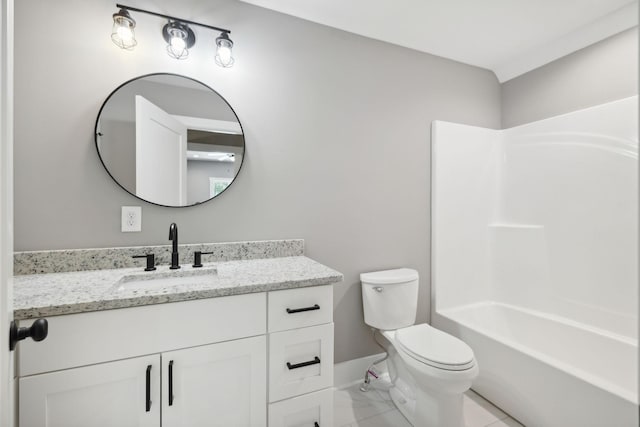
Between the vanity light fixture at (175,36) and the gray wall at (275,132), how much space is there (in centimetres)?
3

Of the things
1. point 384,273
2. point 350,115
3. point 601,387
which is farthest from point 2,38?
point 384,273

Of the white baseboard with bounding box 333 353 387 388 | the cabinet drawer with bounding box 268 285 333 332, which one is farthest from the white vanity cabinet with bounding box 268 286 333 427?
the white baseboard with bounding box 333 353 387 388

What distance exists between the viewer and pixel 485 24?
906mm

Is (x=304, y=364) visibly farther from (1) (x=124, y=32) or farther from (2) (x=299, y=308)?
(1) (x=124, y=32)

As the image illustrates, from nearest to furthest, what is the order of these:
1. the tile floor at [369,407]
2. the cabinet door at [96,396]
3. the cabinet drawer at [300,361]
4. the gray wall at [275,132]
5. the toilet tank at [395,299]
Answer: the cabinet door at [96,396], the cabinet drawer at [300,361], the gray wall at [275,132], the tile floor at [369,407], the toilet tank at [395,299]

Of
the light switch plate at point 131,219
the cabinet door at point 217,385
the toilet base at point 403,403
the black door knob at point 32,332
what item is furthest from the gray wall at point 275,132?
the black door knob at point 32,332

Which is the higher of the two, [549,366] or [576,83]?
[576,83]

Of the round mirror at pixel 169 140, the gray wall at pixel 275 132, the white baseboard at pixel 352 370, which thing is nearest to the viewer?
the gray wall at pixel 275 132

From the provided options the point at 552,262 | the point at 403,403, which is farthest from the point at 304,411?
the point at 552,262

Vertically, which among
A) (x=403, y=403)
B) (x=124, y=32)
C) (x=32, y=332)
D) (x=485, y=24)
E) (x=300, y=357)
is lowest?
(x=403, y=403)

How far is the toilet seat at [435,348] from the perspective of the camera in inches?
37.4

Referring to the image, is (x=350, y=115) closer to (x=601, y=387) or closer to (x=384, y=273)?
(x=384, y=273)

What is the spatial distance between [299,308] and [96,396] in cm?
72

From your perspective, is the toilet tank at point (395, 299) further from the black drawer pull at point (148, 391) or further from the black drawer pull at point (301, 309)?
the black drawer pull at point (148, 391)
